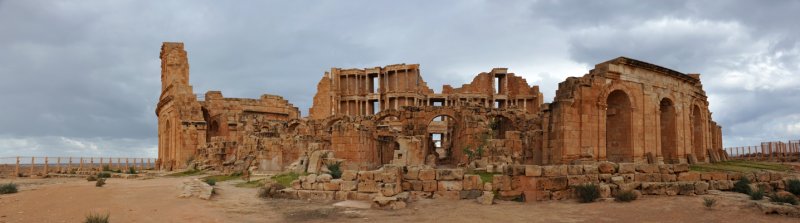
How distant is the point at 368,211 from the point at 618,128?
12.7 meters

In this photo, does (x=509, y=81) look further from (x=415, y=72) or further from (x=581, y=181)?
(x=581, y=181)

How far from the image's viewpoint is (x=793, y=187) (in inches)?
502

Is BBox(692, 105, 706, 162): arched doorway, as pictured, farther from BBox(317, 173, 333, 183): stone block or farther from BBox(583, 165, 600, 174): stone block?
BBox(317, 173, 333, 183): stone block

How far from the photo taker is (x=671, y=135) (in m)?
20.9

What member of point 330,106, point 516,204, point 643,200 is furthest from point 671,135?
point 330,106

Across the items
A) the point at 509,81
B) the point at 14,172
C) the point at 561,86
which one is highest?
the point at 509,81

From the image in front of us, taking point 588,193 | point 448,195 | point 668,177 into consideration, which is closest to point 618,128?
point 668,177

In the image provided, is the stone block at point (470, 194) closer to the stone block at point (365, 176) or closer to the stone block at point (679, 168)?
the stone block at point (365, 176)

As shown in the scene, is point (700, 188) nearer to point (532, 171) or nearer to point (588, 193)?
point (588, 193)

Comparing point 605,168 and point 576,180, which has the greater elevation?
point 605,168

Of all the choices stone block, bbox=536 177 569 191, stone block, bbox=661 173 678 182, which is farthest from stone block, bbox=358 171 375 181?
stone block, bbox=661 173 678 182

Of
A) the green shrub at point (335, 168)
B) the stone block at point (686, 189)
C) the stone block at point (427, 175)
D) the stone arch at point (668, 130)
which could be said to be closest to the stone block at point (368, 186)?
the stone block at point (427, 175)

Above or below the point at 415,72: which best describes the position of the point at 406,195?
below

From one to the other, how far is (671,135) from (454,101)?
27.6m
